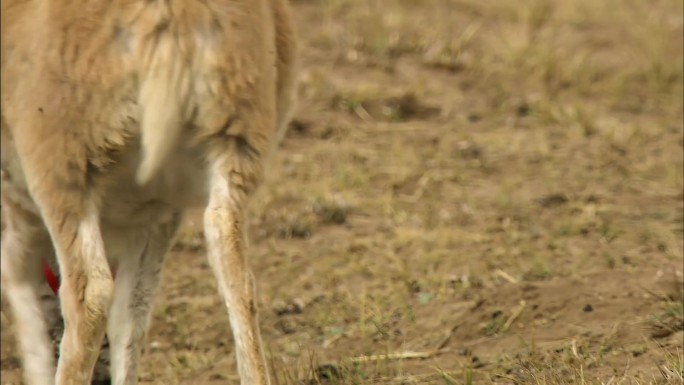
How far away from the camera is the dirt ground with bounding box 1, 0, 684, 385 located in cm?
522

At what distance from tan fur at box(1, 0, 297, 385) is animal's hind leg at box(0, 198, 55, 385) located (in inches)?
20.1

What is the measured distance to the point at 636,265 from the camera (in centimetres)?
597

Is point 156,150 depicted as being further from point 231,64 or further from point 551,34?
point 551,34

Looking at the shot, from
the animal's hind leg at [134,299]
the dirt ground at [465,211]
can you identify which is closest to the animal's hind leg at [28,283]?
the animal's hind leg at [134,299]

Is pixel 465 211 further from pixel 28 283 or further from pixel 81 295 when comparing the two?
pixel 81 295

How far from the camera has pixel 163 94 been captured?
3828 millimetres

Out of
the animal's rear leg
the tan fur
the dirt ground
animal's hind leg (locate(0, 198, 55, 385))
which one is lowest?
the dirt ground

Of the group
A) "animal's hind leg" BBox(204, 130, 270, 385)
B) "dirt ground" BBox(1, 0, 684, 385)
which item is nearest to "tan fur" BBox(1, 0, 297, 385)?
"animal's hind leg" BBox(204, 130, 270, 385)

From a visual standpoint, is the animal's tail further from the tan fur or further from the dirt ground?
the dirt ground

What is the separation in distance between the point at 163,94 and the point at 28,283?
1282 millimetres

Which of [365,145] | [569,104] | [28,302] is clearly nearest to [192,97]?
[28,302]

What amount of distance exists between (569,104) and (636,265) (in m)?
2.43

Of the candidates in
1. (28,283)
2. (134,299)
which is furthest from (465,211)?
(28,283)

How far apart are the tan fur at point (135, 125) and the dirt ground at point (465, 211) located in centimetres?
90
